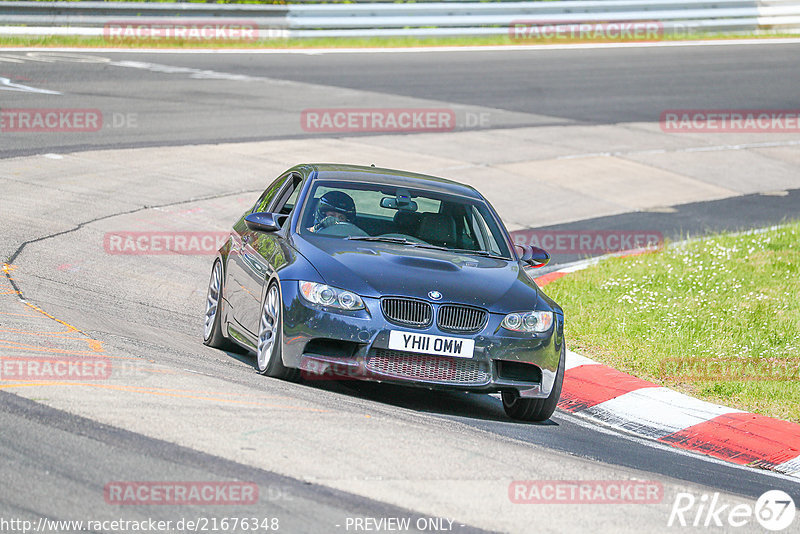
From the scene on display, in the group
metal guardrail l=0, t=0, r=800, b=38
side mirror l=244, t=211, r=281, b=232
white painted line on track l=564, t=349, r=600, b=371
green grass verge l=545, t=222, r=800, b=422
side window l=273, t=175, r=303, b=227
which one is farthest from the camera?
metal guardrail l=0, t=0, r=800, b=38

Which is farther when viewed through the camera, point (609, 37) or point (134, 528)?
point (609, 37)

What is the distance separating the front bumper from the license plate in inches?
1.3

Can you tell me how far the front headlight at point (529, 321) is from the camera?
298 inches

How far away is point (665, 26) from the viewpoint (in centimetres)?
3338

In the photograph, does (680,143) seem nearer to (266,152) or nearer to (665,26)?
(266,152)

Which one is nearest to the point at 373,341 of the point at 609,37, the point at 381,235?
the point at 381,235

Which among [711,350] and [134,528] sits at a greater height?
[134,528]

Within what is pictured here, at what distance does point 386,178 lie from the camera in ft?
29.8

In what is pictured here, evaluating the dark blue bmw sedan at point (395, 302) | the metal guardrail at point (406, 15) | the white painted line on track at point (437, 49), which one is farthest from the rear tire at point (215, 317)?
the metal guardrail at point (406, 15)

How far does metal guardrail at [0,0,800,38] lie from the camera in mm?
25641

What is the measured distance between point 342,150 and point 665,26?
57.6 ft

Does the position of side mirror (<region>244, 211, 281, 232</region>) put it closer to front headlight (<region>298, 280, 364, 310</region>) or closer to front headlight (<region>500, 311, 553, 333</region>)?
front headlight (<region>298, 280, 364, 310</region>)

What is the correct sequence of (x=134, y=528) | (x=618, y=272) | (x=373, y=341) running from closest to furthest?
(x=134, y=528), (x=373, y=341), (x=618, y=272)

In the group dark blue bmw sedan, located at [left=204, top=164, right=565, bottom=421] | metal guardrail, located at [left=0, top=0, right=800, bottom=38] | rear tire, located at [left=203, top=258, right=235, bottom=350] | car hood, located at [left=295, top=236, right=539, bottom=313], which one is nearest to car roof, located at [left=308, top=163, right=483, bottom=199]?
dark blue bmw sedan, located at [left=204, top=164, right=565, bottom=421]
